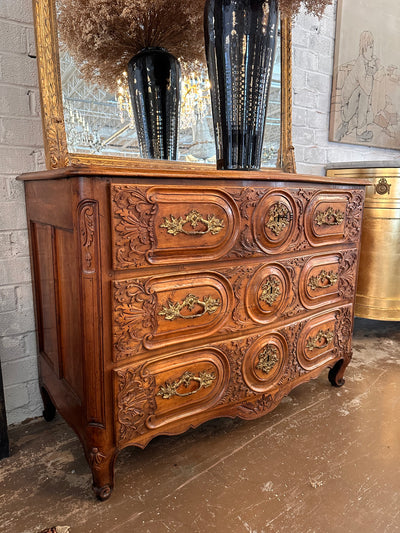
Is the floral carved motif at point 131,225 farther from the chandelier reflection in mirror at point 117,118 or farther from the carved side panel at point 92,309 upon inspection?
the chandelier reflection in mirror at point 117,118

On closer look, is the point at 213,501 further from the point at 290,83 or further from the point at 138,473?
the point at 290,83

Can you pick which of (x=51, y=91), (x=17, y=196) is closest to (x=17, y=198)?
(x=17, y=196)

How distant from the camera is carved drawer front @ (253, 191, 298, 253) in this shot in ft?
4.38

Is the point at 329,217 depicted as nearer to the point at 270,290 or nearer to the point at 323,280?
the point at 323,280

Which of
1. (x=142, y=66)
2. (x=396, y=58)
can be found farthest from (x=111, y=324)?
(x=396, y=58)

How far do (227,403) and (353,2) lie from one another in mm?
2669

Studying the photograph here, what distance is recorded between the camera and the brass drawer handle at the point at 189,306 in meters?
1.20

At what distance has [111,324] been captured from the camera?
1107mm

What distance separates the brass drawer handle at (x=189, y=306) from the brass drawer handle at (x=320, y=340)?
1.97 feet

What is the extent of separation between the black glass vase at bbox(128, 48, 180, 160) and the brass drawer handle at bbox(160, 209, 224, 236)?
593mm

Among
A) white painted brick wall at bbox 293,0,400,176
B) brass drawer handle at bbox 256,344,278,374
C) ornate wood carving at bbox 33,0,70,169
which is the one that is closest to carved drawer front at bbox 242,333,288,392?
brass drawer handle at bbox 256,344,278,374

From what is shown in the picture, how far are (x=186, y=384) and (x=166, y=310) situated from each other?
0.29 meters

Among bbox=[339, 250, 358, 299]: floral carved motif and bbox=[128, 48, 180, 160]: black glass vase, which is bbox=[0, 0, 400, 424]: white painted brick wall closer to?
bbox=[128, 48, 180, 160]: black glass vase

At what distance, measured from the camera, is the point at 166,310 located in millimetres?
1196
